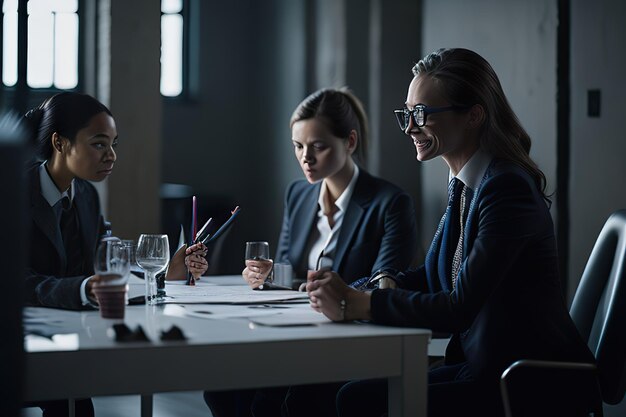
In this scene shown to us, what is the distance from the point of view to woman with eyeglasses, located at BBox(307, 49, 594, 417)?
6.07 feet

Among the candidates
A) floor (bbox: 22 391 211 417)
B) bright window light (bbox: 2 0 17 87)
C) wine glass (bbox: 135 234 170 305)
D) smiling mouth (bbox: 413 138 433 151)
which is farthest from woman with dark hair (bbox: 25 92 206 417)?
bright window light (bbox: 2 0 17 87)

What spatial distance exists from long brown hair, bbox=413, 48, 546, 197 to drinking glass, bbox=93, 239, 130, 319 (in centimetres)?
85

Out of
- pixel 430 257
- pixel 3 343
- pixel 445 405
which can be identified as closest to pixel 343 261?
pixel 430 257

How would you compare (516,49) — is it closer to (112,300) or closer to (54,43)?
(112,300)

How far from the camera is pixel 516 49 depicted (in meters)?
4.31

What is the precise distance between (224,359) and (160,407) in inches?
99.4

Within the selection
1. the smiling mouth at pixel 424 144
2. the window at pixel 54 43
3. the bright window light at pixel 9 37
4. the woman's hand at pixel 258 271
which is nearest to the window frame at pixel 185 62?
the window at pixel 54 43

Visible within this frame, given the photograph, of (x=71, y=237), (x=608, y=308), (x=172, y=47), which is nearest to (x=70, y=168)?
(x=71, y=237)

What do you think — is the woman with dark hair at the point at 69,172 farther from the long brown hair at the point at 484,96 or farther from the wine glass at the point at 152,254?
the long brown hair at the point at 484,96

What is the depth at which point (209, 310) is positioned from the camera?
2.03 m

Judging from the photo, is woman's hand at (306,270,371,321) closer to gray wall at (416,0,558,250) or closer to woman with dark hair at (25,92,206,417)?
woman with dark hair at (25,92,206,417)

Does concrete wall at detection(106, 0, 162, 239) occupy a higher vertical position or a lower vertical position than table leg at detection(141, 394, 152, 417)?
higher

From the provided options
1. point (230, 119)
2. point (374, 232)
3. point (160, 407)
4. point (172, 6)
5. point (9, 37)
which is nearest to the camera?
point (374, 232)

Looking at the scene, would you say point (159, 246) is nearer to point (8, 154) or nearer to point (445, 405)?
point (445, 405)
